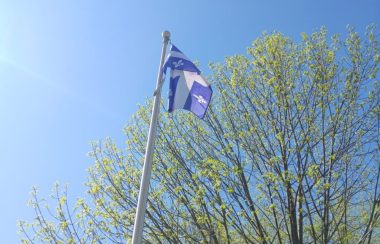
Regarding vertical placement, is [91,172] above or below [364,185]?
above

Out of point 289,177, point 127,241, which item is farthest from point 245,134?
point 127,241

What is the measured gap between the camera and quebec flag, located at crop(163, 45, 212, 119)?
784 cm

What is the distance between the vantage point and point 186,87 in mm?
8031

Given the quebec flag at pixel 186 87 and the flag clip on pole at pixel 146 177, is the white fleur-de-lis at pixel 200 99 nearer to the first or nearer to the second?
the quebec flag at pixel 186 87

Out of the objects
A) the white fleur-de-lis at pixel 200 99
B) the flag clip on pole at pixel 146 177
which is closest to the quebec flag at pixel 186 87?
the white fleur-de-lis at pixel 200 99

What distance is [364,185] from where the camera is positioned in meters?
10.2

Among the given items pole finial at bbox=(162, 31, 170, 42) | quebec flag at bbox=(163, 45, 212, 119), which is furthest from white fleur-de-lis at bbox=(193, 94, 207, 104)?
pole finial at bbox=(162, 31, 170, 42)

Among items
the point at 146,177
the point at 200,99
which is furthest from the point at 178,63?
the point at 146,177

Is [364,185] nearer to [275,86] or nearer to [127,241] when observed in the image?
[275,86]

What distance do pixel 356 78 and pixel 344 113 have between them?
0.94 m

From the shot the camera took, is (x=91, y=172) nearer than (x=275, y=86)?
No

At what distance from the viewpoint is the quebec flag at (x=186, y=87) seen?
784cm

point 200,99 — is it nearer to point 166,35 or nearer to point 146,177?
point 166,35

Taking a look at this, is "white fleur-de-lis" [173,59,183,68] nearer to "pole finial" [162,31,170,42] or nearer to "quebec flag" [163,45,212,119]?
"quebec flag" [163,45,212,119]
